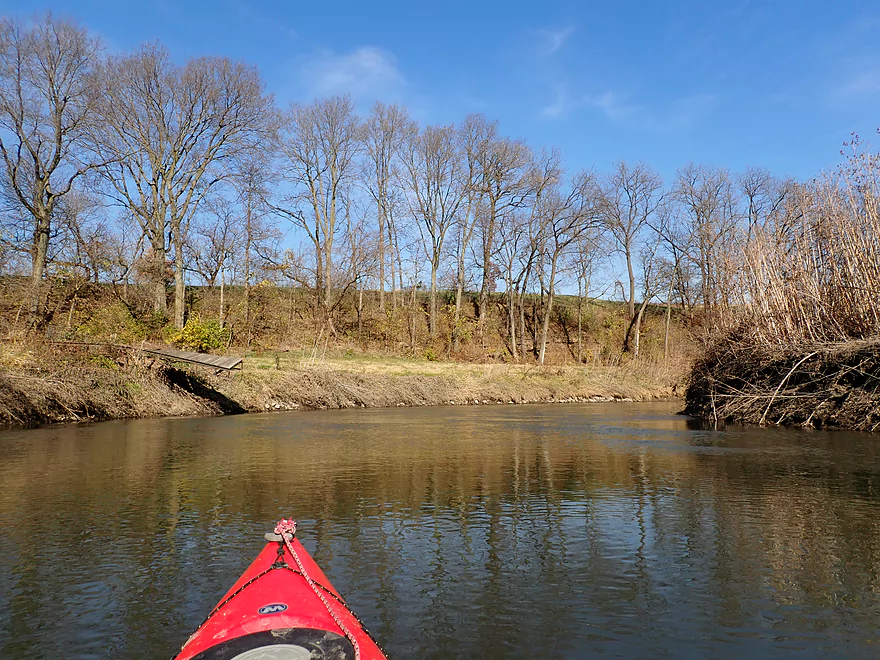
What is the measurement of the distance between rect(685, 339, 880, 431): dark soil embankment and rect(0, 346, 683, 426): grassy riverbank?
31.2 ft

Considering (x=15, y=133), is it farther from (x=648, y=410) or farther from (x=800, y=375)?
(x=800, y=375)

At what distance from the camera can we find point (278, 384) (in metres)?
22.4

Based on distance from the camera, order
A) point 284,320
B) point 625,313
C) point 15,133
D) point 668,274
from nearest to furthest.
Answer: point 15,133, point 284,320, point 668,274, point 625,313

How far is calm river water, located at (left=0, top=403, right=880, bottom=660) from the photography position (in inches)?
169

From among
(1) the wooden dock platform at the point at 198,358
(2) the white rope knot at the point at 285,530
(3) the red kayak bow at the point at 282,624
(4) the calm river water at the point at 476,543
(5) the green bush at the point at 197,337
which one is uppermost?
(5) the green bush at the point at 197,337

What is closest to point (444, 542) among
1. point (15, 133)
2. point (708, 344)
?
point (708, 344)

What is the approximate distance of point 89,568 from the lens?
5582 millimetres

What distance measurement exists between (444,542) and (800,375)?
1367cm

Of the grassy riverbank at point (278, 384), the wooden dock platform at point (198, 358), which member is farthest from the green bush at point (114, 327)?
the grassy riverbank at point (278, 384)

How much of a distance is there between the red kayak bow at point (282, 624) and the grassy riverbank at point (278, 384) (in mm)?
14675

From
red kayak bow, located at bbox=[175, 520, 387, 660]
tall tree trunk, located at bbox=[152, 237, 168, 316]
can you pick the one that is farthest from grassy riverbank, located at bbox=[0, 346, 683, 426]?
red kayak bow, located at bbox=[175, 520, 387, 660]

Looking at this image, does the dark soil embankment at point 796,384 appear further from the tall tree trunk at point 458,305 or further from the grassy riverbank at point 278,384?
the tall tree trunk at point 458,305

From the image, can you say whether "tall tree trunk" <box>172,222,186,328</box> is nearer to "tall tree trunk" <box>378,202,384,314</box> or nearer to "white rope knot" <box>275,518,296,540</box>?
"tall tree trunk" <box>378,202,384,314</box>

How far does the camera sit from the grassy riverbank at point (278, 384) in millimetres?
16703
